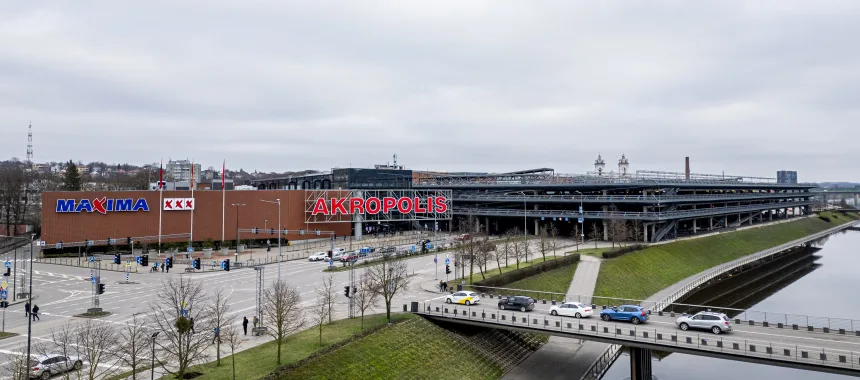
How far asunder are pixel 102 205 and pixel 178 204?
33.8 ft

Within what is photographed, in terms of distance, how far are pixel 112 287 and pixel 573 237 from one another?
70900 mm

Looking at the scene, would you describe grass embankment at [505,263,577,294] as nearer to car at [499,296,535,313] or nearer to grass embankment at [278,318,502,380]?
car at [499,296,535,313]

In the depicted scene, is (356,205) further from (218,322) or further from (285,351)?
(218,322)

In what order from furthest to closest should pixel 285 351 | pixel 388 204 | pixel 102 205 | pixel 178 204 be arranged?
1. pixel 388 204
2. pixel 178 204
3. pixel 102 205
4. pixel 285 351

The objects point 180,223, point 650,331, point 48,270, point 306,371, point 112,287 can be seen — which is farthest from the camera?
point 180,223

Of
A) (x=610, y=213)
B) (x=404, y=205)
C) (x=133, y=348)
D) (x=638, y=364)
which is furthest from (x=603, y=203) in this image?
(x=133, y=348)

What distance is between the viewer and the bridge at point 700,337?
28344 mm

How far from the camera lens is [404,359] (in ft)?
111

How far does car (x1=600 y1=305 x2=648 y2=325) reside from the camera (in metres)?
36.1

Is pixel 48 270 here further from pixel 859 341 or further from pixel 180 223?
pixel 859 341

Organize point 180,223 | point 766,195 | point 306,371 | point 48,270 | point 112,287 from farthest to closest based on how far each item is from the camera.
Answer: point 766,195 < point 180,223 < point 48,270 < point 112,287 < point 306,371

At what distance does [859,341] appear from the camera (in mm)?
31188

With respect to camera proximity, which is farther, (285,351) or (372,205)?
(372,205)

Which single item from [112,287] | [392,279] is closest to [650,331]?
[392,279]
